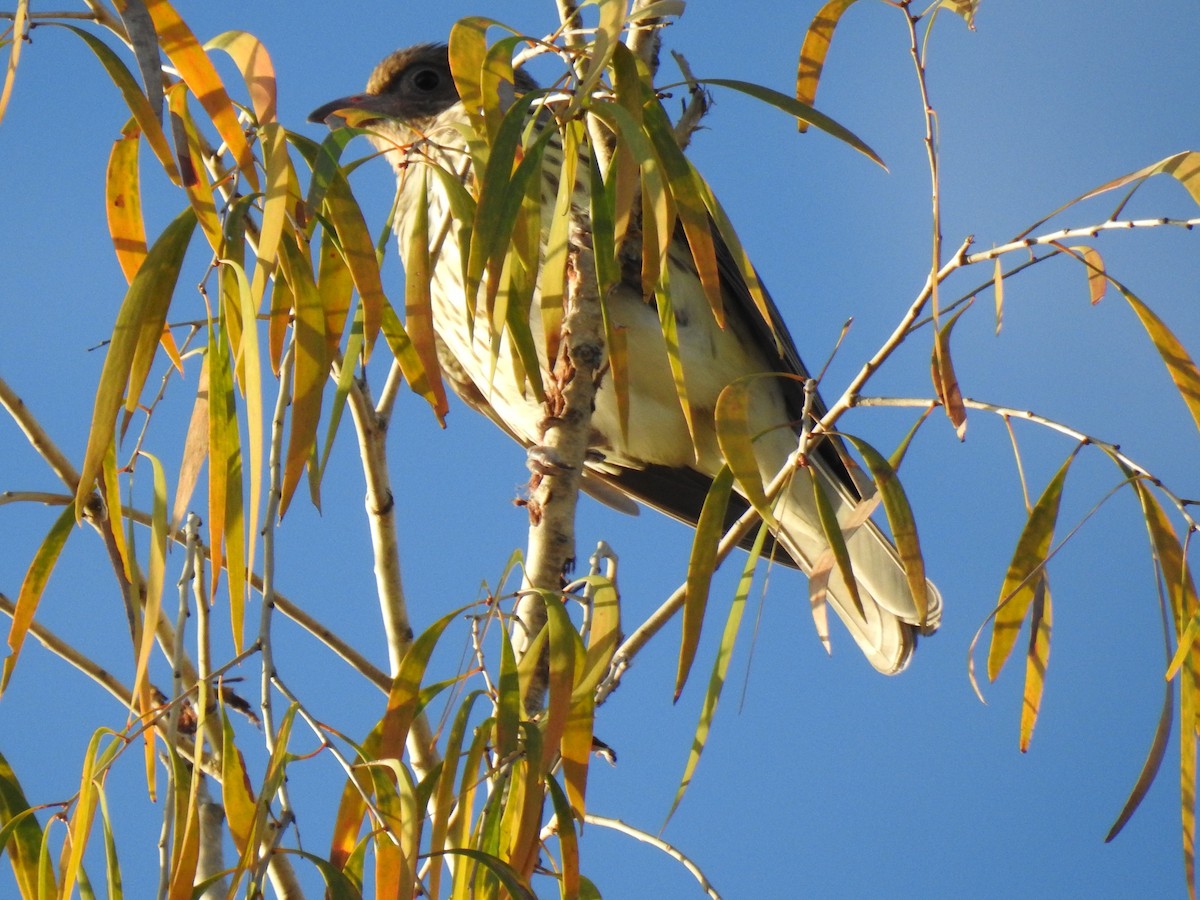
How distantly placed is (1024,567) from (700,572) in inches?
16.1

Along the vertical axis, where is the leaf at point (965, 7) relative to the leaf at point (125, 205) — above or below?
above

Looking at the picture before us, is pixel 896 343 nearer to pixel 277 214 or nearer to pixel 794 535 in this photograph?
pixel 277 214

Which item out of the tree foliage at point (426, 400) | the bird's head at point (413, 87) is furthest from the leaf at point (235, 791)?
the bird's head at point (413, 87)

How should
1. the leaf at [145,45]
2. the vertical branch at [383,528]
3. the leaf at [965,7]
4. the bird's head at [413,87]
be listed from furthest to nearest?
the bird's head at [413,87] → the vertical branch at [383,528] → the leaf at [965,7] → the leaf at [145,45]

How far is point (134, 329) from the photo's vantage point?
1236 millimetres

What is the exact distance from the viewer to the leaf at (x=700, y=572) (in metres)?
1.42

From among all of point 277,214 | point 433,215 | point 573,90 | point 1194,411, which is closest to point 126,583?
point 277,214

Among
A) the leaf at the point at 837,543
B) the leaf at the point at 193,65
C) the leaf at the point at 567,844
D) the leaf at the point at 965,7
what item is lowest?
the leaf at the point at 567,844

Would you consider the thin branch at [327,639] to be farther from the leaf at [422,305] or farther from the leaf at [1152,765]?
the leaf at [1152,765]

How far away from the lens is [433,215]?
3.55 m

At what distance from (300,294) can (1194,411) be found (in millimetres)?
957

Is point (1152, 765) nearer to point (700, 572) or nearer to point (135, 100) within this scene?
point (700, 572)

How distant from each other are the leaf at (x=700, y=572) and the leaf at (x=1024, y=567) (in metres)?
0.35

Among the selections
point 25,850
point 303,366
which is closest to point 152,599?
point 303,366
